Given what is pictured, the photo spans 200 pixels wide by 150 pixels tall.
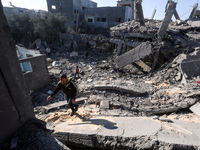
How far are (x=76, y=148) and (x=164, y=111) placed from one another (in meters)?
2.70

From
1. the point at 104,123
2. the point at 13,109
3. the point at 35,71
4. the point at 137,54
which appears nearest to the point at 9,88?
the point at 13,109

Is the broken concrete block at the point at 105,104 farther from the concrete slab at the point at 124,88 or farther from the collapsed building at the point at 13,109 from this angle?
the collapsed building at the point at 13,109

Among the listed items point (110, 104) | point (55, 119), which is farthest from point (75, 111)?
point (110, 104)

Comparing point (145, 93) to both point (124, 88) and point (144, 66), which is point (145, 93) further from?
point (144, 66)

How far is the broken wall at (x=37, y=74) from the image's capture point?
7.39m

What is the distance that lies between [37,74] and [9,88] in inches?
263

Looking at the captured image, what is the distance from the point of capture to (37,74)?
7828mm

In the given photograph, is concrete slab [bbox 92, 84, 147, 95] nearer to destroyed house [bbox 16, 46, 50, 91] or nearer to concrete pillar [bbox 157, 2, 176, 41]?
concrete pillar [bbox 157, 2, 176, 41]

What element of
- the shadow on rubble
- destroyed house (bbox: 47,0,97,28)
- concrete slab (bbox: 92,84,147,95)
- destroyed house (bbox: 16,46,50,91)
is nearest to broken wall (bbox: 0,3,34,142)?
the shadow on rubble

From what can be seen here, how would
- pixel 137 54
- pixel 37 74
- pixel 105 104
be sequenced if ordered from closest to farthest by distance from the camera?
pixel 105 104 < pixel 137 54 < pixel 37 74

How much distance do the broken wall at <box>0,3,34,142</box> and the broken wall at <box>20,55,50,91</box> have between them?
19.8 ft

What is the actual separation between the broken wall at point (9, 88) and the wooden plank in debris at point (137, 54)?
591cm

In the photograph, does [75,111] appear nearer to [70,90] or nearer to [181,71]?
[70,90]

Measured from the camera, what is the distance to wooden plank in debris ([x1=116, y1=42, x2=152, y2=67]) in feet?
20.4
